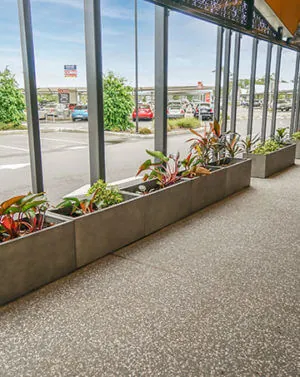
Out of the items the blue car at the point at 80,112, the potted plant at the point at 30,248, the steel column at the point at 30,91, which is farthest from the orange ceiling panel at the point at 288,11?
the potted plant at the point at 30,248

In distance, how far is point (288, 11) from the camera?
7.01 m

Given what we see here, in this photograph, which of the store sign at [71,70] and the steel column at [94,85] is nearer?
the steel column at [94,85]

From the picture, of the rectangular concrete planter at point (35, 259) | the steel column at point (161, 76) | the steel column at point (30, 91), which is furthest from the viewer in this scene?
the steel column at point (161, 76)

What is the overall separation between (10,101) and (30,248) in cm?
143

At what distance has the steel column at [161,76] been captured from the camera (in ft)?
13.9

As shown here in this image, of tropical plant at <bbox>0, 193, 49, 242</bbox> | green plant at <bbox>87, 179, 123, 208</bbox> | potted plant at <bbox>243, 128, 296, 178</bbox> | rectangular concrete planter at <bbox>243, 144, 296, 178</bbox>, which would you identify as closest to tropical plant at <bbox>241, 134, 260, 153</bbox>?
potted plant at <bbox>243, 128, 296, 178</bbox>

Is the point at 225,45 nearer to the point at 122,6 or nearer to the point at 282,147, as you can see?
the point at 122,6

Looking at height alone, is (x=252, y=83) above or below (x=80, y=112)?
above

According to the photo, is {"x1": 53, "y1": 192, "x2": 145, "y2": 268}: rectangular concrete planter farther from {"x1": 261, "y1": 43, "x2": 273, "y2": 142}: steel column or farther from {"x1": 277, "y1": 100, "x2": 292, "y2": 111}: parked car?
{"x1": 277, "y1": 100, "x2": 292, "y2": 111}: parked car

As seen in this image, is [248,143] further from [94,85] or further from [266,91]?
[94,85]

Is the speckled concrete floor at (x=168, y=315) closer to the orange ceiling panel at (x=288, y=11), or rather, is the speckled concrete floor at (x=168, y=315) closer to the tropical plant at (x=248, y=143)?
the tropical plant at (x=248, y=143)

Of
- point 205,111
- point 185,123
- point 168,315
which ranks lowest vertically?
point 168,315

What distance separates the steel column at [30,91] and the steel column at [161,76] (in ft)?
6.32

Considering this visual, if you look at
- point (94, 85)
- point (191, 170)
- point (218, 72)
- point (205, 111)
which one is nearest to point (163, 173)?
point (191, 170)
